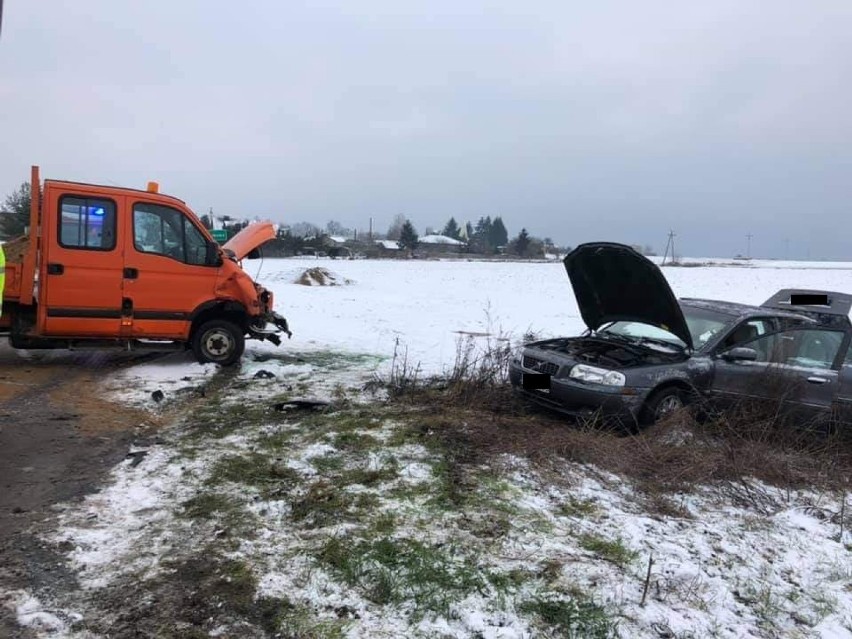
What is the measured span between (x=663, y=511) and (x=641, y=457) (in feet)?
3.05

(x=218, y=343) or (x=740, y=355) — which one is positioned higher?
(x=740, y=355)

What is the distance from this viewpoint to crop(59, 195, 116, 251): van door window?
7562 millimetres

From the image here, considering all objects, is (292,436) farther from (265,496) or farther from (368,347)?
(368,347)

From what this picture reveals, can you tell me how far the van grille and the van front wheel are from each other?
13.9 feet

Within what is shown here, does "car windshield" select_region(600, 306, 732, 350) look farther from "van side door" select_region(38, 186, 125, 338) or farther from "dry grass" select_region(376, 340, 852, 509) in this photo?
"van side door" select_region(38, 186, 125, 338)

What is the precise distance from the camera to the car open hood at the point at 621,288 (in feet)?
21.3

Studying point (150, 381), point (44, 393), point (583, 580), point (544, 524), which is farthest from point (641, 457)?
point (44, 393)

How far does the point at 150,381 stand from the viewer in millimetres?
7691

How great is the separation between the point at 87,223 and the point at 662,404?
24.1 feet

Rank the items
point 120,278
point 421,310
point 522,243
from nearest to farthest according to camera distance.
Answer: point 120,278
point 421,310
point 522,243

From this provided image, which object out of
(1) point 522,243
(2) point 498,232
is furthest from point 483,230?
(1) point 522,243

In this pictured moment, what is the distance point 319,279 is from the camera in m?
25.0

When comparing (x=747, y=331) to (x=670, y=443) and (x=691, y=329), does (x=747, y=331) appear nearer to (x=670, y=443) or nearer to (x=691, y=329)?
(x=691, y=329)

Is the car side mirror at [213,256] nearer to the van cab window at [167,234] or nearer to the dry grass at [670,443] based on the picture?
the van cab window at [167,234]
